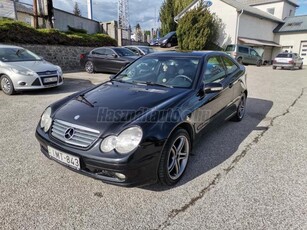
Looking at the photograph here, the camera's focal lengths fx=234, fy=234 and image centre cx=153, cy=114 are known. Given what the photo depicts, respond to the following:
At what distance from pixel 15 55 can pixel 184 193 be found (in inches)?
297

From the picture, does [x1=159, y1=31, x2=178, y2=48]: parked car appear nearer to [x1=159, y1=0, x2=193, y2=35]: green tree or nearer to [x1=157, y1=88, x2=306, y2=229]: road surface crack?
[x1=159, y1=0, x2=193, y2=35]: green tree

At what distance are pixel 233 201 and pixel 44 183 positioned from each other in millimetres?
2105

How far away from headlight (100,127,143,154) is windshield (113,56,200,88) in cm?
123

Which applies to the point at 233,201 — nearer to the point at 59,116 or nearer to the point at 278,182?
the point at 278,182

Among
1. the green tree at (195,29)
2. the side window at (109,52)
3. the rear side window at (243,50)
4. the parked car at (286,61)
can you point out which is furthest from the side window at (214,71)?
the green tree at (195,29)

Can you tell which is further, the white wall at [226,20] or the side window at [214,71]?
the white wall at [226,20]

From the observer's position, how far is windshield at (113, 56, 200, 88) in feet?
11.0

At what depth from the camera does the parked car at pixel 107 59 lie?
→ 1127 centimetres

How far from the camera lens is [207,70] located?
3559 mm

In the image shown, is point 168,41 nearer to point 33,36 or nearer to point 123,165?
point 33,36

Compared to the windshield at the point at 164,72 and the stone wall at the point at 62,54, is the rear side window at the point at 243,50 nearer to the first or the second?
the stone wall at the point at 62,54

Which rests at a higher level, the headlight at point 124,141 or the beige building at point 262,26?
the beige building at point 262,26

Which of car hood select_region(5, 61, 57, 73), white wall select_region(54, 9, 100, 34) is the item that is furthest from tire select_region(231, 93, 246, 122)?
white wall select_region(54, 9, 100, 34)

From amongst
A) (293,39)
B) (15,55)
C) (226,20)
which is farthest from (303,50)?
(15,55)
